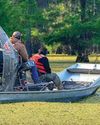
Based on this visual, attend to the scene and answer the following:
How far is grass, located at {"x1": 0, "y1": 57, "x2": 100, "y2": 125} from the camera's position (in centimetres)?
1223

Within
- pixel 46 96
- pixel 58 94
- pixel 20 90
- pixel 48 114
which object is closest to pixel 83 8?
pixel 20 90

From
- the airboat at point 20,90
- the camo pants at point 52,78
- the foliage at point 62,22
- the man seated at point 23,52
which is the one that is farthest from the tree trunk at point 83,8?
the man seated at point 23,52

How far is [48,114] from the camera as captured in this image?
13312mm

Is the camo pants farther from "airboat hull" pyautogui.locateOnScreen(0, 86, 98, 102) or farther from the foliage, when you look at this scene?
the foliage

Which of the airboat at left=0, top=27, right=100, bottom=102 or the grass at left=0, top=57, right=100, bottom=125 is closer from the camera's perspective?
the grass at left=0, top=57, right=100, bottom=125

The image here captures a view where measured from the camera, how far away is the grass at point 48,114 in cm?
1223

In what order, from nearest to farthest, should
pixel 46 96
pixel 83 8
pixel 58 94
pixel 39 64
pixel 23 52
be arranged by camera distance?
pixel 46 96
pixel 58 94
pixel 23 52
pixel 39 64
pixel 83 8

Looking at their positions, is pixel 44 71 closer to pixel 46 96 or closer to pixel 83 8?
pixel 46 96

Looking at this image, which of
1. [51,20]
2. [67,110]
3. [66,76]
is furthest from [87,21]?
[67,110]

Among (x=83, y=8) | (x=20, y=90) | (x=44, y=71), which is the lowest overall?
(x=83, y=8)

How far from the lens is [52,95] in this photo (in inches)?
631

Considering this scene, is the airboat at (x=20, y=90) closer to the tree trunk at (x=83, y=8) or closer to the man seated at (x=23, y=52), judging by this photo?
the man seated at (x=23, y=52)

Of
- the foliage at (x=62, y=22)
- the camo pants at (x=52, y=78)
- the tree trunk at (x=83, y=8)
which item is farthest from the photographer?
the tree trunk at (x=83, y=8)

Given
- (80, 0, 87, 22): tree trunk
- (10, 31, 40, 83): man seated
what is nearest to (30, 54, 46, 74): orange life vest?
(10, 31, 40, 83): man seated
